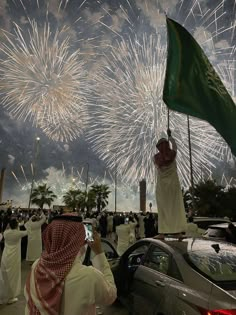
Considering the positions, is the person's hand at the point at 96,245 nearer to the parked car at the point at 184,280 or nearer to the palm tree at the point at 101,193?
the parked car at the point at 184,280

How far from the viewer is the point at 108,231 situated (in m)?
23.4

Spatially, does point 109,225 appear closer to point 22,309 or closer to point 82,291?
point 22,309

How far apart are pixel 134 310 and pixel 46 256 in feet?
9.92

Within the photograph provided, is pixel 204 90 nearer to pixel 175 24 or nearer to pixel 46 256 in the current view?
pixel 175 24

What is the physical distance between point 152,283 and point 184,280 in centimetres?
77

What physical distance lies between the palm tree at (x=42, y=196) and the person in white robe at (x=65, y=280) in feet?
200

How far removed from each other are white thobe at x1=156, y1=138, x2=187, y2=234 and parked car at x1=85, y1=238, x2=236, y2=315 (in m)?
0.53

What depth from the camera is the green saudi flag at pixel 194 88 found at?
6.01 m

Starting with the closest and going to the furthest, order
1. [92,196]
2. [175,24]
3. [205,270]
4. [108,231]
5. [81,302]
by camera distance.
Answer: [81,302], [205,270], [175,24], [108,231], [92,196]

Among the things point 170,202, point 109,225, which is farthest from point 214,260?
point 109,225

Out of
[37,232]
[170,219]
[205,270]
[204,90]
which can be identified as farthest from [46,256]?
[37,232]

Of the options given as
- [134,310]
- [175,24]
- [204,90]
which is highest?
[175,24]

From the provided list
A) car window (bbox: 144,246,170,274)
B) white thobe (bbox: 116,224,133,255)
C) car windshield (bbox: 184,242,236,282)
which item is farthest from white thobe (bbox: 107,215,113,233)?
car windshield (bbox: 184,242,236,282)

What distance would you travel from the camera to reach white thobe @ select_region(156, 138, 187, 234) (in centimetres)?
554
